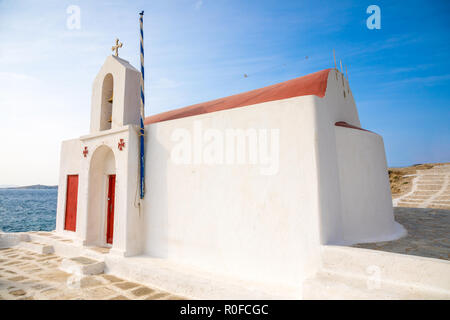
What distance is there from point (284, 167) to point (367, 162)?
2.43 metres

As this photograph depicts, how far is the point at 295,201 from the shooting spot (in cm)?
396

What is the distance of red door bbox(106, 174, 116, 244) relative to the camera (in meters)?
7.00

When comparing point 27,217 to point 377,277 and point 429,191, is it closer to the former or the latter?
point 377,277

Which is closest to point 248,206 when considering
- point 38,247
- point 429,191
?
point 38,247

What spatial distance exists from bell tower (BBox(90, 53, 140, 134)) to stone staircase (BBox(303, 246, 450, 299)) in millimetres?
5790

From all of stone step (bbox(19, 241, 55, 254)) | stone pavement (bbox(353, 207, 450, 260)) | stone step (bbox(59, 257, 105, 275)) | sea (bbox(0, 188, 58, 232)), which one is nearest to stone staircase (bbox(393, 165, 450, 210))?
stone pavement (bbox(353, 207, 450, 260))

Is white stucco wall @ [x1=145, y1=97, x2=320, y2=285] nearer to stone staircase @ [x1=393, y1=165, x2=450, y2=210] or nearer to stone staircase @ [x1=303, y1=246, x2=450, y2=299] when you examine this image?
stone staircase @ [x1=303, y1=246, x2=450, y2=299]

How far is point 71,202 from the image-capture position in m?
8.68

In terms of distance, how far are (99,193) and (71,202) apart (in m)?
2.32

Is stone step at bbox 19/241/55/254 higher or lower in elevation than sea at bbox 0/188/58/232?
higher

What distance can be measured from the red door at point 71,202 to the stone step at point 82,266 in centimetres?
289
